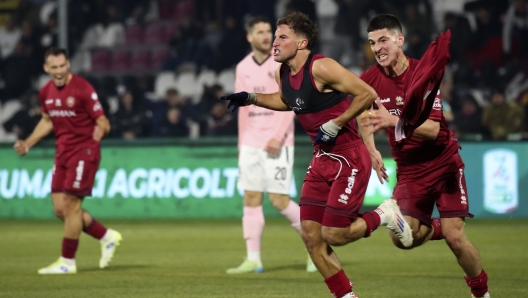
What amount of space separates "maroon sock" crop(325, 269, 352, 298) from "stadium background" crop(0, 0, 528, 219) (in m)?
8.84

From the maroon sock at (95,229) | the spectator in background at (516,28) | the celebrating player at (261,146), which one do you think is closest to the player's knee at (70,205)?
the maroon sock at (95,229)

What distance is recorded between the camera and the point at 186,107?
66.3ft

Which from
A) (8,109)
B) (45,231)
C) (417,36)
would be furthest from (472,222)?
(8,109)

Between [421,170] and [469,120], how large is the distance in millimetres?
11550

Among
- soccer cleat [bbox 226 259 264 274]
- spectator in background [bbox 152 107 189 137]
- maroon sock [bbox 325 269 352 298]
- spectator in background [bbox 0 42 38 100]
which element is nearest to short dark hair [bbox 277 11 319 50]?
maroon sock [bbox 325 269 352 298]

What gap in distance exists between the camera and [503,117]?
18.1m

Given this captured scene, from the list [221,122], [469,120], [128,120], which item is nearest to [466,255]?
[469,120]

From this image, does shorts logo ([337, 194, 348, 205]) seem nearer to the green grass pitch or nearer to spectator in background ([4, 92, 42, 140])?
the green grass pitch

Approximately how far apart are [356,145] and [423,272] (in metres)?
3.08

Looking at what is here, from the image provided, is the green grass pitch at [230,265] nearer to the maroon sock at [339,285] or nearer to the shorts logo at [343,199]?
the maroon sock at [339,285]

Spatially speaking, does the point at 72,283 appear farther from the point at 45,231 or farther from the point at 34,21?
the point at 34,21

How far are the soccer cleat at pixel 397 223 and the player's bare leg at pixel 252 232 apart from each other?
2.95 m

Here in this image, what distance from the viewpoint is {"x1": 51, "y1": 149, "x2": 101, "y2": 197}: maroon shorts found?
410 inches

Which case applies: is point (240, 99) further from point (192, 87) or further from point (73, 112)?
point (192, 87)
